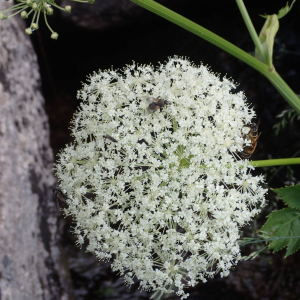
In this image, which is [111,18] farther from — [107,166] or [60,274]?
[60,274]

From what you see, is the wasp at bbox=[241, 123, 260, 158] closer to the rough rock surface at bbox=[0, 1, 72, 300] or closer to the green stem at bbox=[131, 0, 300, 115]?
the green stem at bbox=[131, 0, 300, 115]

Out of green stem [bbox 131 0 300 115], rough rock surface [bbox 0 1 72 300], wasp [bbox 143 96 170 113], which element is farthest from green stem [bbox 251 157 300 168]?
rough rock surface [bbox 0 1 72 300]

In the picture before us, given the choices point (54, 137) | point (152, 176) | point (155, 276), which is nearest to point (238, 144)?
point (152, 176)

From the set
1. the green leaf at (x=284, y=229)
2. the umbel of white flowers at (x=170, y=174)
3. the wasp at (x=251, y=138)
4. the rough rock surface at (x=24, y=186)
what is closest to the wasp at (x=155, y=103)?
the umbel of white flowers at (x=170, y=174)

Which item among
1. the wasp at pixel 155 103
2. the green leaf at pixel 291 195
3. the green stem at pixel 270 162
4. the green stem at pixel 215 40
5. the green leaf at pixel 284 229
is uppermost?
the green stem at pixel 215 40

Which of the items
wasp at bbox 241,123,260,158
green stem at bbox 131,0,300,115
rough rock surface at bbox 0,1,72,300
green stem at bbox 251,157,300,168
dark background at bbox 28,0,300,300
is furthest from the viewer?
dark background at bbox 28,0,300,300

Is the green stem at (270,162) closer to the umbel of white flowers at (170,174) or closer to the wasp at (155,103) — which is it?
the umbel of white flowers at (170,174)
